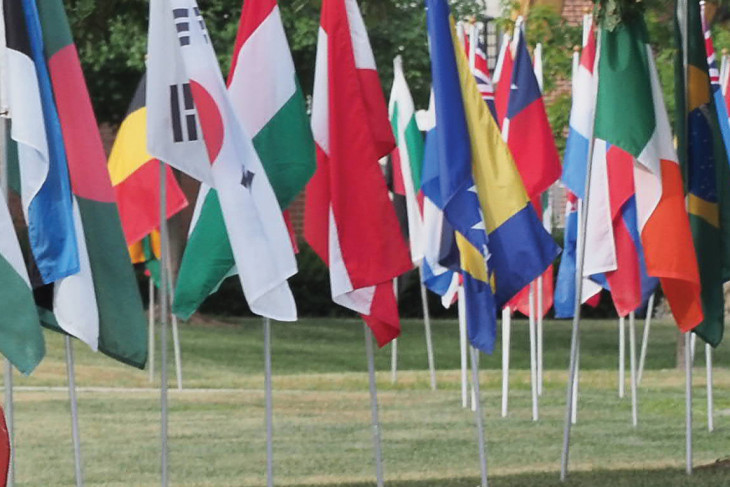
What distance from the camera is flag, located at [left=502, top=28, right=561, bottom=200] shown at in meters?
14.4

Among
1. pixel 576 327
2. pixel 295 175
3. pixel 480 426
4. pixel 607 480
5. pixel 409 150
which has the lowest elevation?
pixel 607 480

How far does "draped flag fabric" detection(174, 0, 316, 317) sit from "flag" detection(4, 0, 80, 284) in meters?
1.00

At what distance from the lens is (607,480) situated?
11992mm

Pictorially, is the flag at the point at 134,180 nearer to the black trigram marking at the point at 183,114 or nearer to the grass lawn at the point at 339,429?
the grass lawn at the point at 339,429

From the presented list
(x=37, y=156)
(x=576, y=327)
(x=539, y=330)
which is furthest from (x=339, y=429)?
(x=37, y=156)

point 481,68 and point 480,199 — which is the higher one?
point 480,199

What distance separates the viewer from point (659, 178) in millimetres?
11375

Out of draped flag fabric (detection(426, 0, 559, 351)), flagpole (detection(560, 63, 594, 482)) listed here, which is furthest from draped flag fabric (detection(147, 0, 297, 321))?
flagpole (detection(560, 63, 594, 482))

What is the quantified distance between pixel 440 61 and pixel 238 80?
1356 millimetres

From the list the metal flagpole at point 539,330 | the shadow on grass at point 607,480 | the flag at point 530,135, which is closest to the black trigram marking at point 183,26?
the shadow on grass at point 607,480

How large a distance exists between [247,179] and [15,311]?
1.42 m

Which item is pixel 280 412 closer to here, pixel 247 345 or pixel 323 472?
pixel 323 472

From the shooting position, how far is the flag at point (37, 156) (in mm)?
9172

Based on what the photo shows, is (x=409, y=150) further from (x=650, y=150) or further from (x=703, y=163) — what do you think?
(x=650, y=150)
